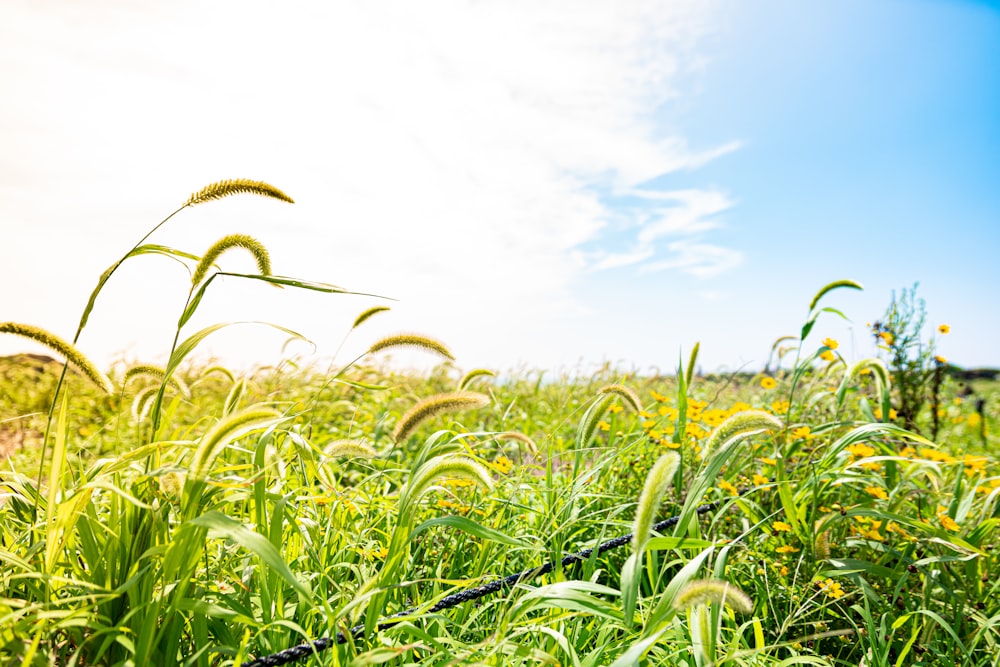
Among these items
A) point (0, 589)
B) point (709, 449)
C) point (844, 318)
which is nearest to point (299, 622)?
point (0, 589)

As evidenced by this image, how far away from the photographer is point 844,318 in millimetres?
2697

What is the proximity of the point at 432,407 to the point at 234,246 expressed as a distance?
0.67m

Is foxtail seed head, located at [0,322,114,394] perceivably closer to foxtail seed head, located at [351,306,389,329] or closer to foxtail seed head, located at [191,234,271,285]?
foxtail seed head, located at [191,234,271,285]

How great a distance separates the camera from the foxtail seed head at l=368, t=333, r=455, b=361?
1.88m

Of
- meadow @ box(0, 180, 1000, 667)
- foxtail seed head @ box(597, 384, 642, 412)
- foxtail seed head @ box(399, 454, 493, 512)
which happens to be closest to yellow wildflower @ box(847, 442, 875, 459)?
meadow @ box(0, 180, 1000, 667)

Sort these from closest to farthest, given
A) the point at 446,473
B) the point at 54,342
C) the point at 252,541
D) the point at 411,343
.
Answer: the point at 252,541 < the point at 446,473 < the point at 54,342 < the point at 411,343

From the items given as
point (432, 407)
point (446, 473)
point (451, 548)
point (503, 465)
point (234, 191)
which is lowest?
point (451, 548)

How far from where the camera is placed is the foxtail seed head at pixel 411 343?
1883mm

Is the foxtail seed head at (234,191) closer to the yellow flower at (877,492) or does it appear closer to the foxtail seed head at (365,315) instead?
the foxtail seed head at (365,315)

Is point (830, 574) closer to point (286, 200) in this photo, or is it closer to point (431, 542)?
point (431, 542)

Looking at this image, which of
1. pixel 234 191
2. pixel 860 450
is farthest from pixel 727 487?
pixel 234 191

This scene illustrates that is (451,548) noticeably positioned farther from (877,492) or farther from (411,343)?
(877,492)

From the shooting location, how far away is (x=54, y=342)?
1.54 metres

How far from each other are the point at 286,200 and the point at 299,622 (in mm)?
1064
